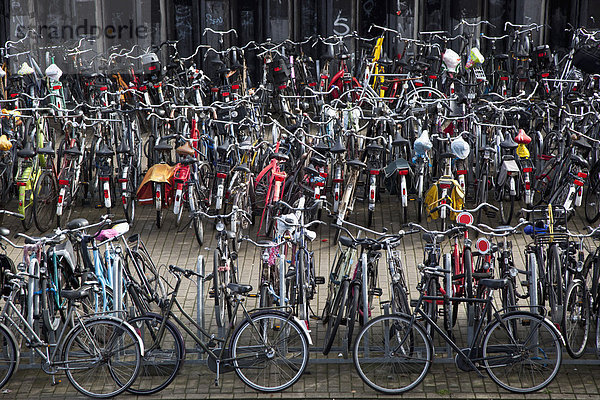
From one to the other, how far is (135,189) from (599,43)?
324 inches

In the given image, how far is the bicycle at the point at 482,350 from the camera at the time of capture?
653cm

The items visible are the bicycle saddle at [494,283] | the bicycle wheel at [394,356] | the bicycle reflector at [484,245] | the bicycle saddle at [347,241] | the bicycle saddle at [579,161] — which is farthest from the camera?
the bicycle saddle at [579,161]

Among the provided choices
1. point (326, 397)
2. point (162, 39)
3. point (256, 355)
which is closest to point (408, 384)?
point (326, 397)

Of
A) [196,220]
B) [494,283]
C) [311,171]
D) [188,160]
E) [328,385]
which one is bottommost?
[328,385]

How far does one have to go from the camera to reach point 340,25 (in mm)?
17359

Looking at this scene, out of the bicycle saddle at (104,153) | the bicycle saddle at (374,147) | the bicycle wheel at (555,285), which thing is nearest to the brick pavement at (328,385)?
the bicycle wheel at (555,285)

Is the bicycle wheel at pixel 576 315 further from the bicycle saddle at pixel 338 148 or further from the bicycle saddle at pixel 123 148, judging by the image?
the bicycle saddle at pixel 123 148

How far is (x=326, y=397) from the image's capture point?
21.7ft

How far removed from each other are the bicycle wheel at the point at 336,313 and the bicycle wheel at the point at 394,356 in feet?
0.77

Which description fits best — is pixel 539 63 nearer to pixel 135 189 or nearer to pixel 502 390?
pixel 135 189

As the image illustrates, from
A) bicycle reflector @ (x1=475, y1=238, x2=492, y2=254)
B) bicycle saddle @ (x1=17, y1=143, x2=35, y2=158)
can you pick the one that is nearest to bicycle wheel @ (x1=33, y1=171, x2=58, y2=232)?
bicycle saddle @ (x1=17, y1=143, x2=35, y2=158)

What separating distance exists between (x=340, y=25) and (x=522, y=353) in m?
11.7

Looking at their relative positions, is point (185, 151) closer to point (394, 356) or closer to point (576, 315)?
point (394, 356)

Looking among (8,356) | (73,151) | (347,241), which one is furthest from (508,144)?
(8,356)
